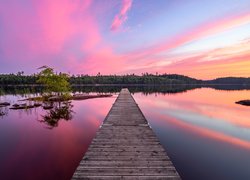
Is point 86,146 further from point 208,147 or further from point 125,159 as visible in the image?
point 208,147

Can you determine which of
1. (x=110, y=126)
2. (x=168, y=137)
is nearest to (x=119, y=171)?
(x=110, y=126)

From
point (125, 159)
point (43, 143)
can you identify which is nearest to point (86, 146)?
point (43, 143)

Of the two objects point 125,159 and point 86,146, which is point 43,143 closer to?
Answer: point 86,146

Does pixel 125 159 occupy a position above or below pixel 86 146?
above

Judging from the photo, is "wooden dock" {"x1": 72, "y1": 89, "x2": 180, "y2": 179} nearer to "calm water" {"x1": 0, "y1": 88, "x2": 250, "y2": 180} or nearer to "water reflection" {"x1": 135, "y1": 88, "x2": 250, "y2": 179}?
"calm water" {"x1": 0, "y1": 88, "x2": 250, "y2": 180}

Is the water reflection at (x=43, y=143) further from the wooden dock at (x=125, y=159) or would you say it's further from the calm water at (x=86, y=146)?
the wooden dock at (x=125, y=159)

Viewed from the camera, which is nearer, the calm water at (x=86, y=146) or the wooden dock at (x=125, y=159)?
the wooden dock at (x=125, y=159)

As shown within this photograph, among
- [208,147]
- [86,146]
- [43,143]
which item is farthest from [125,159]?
[43,143]

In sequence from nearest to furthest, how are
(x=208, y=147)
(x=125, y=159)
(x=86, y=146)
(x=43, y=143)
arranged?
(x=125, y=159) < (x=208, y=147) < (x=86, y=146) < (x=43, y=143)

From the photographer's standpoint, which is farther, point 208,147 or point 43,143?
point 43,143

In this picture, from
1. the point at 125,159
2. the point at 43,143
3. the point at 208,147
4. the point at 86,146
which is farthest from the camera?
the point at 43,143

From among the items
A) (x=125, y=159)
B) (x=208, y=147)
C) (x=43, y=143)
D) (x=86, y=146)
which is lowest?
(x=208, y=147)

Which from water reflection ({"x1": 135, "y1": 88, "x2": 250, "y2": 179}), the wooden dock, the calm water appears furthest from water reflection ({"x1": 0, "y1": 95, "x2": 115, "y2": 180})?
water reflection ({"x1": 135, "y1": 88, "x2": 250, "y2": 179})

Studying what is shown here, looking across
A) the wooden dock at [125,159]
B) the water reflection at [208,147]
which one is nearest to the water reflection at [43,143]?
the wooden dock at [125,159]
